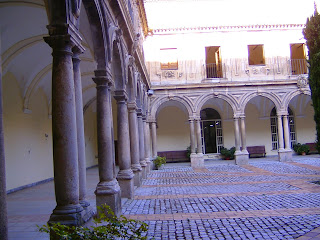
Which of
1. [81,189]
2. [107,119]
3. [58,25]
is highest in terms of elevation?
[58,25]

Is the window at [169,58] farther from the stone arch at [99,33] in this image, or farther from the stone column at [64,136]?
the stone column at [64,136]

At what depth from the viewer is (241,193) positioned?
911 centimetres

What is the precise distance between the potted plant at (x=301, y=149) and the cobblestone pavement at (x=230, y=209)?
38.4 ft

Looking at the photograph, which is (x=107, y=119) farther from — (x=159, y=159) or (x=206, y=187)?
(x=159, y=159)

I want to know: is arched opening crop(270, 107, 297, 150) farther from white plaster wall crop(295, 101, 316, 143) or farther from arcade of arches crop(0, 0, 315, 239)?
white plaster wall crop(295, 101, 316, 143)

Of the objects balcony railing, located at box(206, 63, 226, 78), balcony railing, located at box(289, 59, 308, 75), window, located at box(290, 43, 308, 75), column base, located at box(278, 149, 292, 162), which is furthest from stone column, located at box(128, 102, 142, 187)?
balcony railing, located at box(289, 59, 308, 75)

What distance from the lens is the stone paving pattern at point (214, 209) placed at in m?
5.43

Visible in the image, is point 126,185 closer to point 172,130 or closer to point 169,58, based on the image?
point 169,58

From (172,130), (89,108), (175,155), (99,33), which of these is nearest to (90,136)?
(89,108)

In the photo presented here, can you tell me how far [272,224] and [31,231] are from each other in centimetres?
420

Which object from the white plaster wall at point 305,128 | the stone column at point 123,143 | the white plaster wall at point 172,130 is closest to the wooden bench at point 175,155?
the white plaster wall at point 172,130

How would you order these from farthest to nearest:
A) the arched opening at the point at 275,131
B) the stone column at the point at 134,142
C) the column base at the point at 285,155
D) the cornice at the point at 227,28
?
the arched opening at the point at 275,131 < the cornice at the point at 227,28 < the column base at the point at 285,155 < the stone column at the point at 134,142

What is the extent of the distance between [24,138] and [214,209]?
775cm

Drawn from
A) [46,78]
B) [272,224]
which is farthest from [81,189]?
[46,78]
